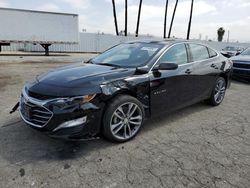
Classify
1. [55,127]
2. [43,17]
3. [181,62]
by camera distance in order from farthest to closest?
1. [43,17]
2. [181,62]
3. [55,127]

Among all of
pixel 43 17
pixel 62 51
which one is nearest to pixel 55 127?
pixel 43 17

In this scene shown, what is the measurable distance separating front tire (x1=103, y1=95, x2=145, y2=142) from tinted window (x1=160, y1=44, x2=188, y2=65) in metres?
0.99

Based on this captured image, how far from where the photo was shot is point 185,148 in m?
3.39

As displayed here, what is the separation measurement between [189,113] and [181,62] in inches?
47.1

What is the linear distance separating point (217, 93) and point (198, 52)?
1.23m

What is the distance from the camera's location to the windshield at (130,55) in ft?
12.9

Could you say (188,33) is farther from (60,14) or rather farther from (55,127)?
(55,127)

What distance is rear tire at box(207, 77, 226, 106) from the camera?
17.6 feet

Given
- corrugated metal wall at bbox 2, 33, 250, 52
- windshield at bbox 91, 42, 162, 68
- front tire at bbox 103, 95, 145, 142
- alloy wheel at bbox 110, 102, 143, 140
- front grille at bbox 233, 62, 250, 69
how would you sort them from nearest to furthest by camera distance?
front tire at bbox 103, 95, 145, 142, alloy wheel at bbox 110, 102, 143, 140, windshield at bbox 91, 42, 162, 68, front grille at bbox 233, 62, 250, 69, corrugated metal wall at bbox 2, 33, 250, 52

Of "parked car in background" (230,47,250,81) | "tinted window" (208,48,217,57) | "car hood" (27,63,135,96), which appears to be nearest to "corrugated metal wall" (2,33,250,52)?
"parked car in background" (230,47,250,81)

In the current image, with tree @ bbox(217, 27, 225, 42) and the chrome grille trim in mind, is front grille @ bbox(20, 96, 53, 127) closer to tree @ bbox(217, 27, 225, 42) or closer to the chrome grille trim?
the chrome grille trim

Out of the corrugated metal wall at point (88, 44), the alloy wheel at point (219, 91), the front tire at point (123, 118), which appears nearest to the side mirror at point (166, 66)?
the front tire at point (123, 118)

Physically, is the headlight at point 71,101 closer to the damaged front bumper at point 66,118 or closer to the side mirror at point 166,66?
the damaged front bumper at point 66,118

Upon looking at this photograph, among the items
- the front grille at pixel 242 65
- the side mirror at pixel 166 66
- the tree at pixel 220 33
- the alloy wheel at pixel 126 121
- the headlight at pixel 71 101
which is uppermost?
the tree at pixel 220 33
